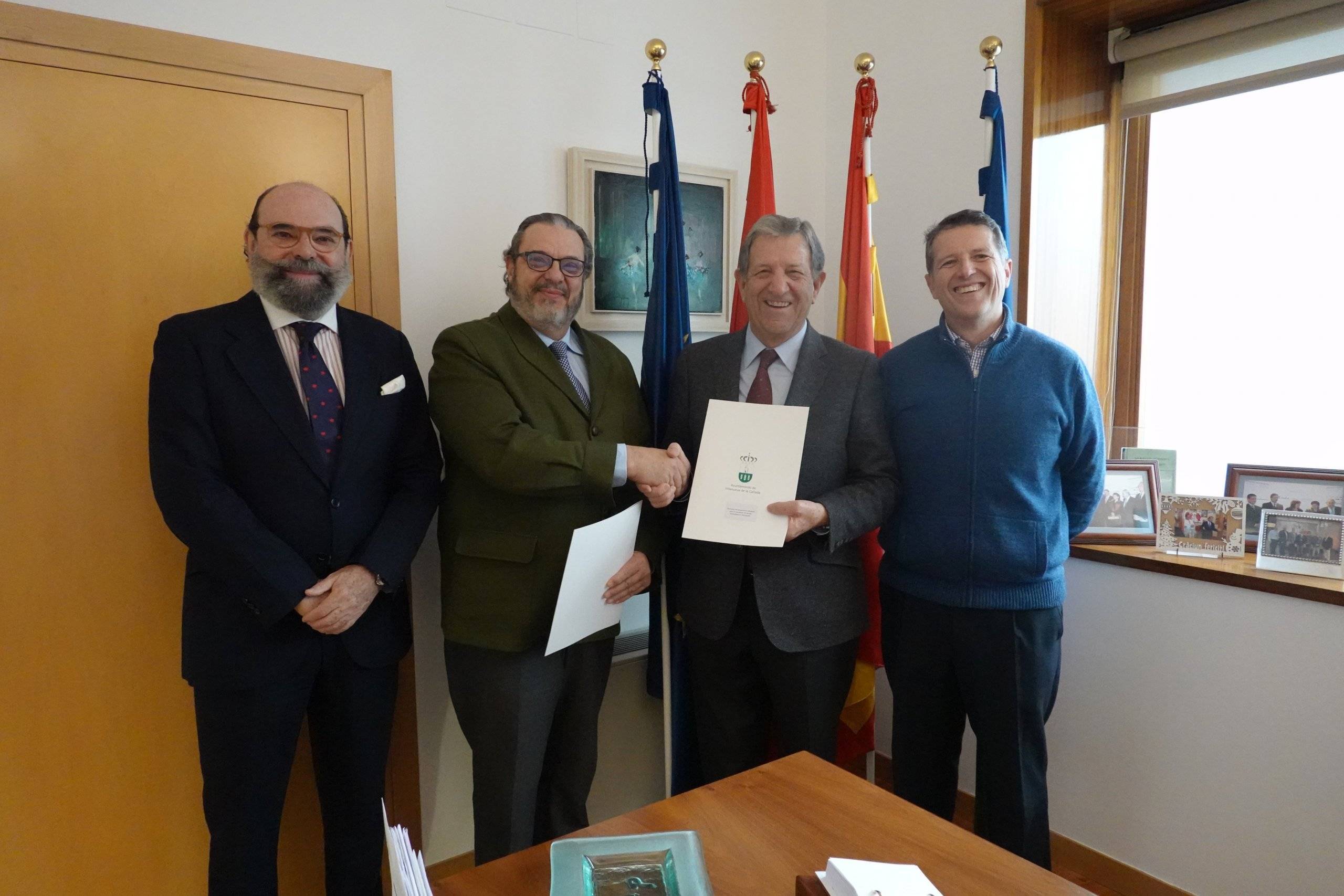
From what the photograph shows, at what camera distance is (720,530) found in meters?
1.73

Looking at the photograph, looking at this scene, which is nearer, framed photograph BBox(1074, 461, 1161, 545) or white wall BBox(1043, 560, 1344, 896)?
white wall BBox(1043, 560, 1344, 896)

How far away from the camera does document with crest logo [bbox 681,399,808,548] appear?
5.63 feet

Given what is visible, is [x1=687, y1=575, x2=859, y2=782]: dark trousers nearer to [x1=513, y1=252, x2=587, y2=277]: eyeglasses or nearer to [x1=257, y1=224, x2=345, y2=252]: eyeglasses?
[x1=513, y1=252, x2=587, y2=277]: eyeglasses

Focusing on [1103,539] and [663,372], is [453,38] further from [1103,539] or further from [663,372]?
[1103,539]

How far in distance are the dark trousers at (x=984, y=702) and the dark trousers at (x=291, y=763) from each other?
3.96 feet

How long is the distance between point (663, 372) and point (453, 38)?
1.06 metres

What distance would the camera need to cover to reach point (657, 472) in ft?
5.93

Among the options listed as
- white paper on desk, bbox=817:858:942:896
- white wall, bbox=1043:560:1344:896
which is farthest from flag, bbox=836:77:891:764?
white paper on desk, bbox=817:858:942:896

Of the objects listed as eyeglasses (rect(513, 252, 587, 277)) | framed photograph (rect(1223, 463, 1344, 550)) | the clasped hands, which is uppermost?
eyeglasses (rect(513, 252, 587, 277))

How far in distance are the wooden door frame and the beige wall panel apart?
1.5 inches

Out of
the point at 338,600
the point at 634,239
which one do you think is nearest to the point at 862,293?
the point at 634,239

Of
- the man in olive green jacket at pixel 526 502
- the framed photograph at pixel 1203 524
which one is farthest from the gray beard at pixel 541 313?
the framed photograph at pixel 1203 524

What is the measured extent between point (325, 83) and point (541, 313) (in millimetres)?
828

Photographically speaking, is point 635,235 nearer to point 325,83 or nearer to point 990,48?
point 325,83
